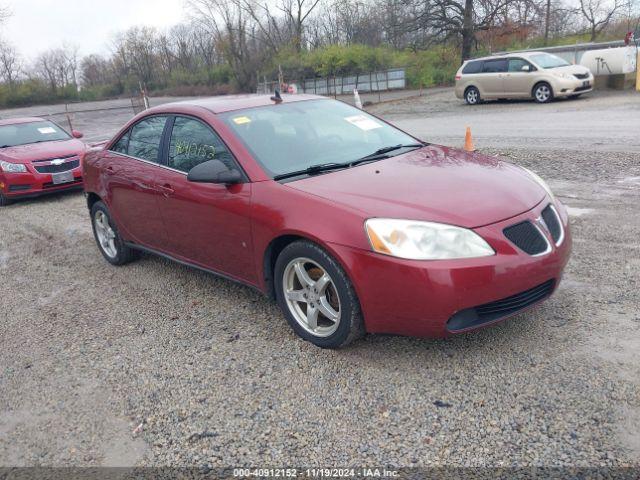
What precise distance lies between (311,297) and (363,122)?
177 centimetres

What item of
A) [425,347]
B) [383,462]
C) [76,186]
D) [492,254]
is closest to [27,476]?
[383,462]

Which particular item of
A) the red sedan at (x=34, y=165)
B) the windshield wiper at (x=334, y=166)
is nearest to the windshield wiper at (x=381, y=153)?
the windshield wiper at (x=334, y=166)

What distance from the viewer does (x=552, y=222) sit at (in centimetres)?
359

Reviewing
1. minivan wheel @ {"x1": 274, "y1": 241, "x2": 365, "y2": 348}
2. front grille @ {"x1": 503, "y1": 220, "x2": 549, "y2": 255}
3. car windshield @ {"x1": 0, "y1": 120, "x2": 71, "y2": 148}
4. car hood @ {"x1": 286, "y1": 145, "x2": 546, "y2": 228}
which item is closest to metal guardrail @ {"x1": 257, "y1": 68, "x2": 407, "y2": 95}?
car windshield @ {"x1": 0, "y1": 120, "x2": 71, "y2": 148}

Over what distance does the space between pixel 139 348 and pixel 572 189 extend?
18.4ft

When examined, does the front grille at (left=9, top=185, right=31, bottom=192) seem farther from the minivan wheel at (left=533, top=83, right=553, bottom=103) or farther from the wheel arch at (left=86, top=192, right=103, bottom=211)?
the minivan wheel at (left=533, top=83, right=553, bottom=103)

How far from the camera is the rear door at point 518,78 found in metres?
18.2

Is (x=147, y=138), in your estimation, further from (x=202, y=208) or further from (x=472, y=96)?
(x=472, y=96)

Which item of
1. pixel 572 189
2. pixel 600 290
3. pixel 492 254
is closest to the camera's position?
pixel 492 254

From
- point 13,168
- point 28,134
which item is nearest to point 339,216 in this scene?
point 13,168

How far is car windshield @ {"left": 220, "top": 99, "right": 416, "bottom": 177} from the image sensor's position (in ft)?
13.4

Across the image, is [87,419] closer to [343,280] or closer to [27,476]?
[27,476]

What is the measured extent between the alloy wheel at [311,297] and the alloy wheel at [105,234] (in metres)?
2.75

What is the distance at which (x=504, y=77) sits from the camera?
19031mm
